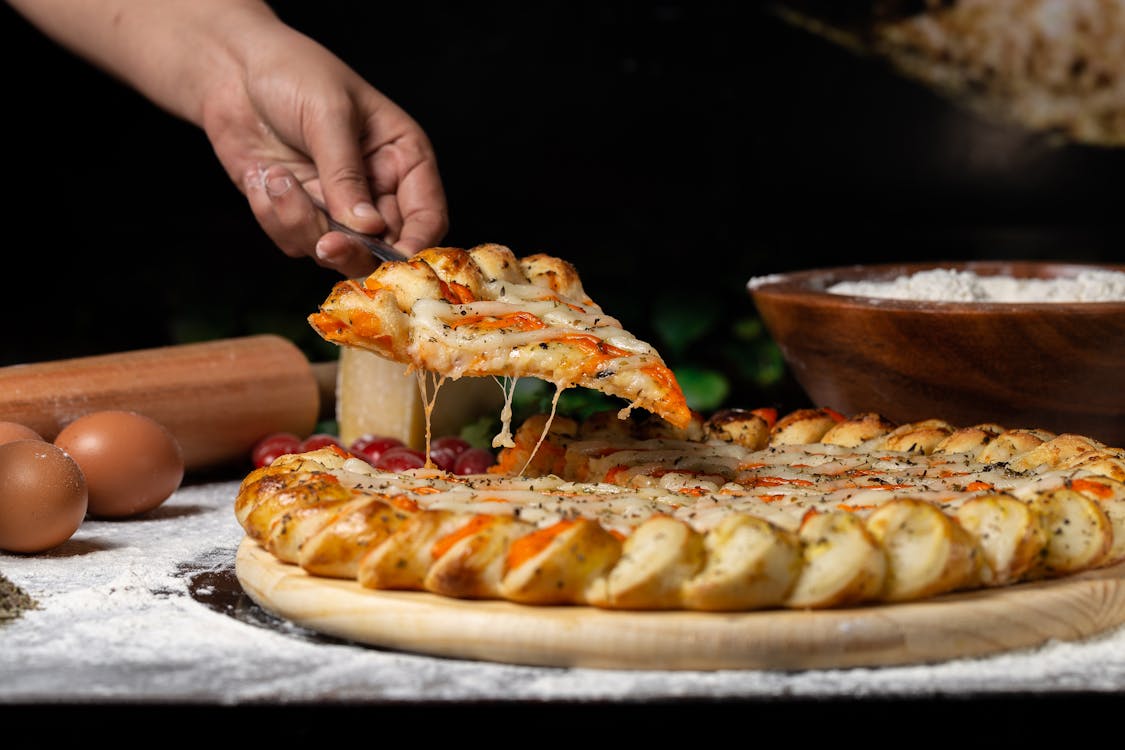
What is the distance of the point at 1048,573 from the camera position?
1.98 m

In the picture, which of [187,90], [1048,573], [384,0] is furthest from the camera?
[384,0]

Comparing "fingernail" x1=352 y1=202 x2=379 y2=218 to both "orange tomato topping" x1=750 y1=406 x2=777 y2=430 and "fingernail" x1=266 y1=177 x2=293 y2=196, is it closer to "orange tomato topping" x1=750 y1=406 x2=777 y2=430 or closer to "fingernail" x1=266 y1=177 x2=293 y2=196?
"fingernail" x1=266 y1=177 x2=293 y2=196

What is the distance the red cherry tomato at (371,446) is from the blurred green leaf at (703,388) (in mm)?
1399

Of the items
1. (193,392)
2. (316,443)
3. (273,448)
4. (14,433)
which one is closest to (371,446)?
(316,443)

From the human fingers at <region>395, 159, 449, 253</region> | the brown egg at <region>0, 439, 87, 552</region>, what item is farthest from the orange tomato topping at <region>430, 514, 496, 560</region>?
the human fingers at <region>395, 159, 449, 253</region>

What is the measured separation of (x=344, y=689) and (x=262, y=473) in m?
0.67

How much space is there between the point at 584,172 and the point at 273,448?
2.29 m

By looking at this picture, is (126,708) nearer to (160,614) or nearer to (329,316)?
(160,614)

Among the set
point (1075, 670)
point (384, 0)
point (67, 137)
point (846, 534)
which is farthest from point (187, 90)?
point (1075, 670)

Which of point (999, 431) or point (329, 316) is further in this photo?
point (999, 431)

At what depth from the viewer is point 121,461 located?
2840 millimetres

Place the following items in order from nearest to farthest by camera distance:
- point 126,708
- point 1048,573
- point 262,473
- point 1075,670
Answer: point 126,708, point 1075,670, point 1048,573, point 262,473

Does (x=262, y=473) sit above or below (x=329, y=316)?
below

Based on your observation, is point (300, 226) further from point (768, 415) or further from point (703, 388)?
point (703, 388)
